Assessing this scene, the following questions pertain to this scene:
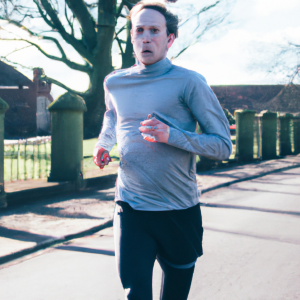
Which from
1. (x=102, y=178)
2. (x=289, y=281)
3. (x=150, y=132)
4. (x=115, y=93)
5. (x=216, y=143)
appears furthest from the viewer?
(x=102, y=178)

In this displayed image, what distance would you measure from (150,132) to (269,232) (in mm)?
3706

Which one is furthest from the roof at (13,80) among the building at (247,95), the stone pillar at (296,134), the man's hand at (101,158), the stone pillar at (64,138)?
the man's hand at (101,158)

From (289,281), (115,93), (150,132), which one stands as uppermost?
(115,93)

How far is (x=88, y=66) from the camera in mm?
15656

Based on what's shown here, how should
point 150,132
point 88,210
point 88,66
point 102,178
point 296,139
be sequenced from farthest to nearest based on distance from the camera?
point 296,139, point 88,66, point 102,178, point 88,210, point 150,132

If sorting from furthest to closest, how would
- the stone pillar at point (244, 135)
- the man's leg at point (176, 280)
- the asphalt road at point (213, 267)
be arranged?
1. the stone pillar at point (244, 135)
2. the asphalt road at point (213, 267)
3. the man's leg at point (176, 280)

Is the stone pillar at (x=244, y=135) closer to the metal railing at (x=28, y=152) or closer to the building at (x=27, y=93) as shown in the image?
the metal railing at (x=28, y=152)

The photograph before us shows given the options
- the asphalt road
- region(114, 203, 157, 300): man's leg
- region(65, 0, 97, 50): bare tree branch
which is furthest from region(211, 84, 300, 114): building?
region(114, 203, 157, 300): man's leg

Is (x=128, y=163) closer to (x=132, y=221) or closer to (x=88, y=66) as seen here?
(x=132, y=221)

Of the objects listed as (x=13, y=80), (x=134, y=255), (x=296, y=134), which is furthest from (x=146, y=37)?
(x=13, y=80)

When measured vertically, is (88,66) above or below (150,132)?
above

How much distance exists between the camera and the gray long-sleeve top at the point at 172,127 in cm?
185

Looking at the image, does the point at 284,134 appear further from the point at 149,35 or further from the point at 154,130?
the point at 154,130

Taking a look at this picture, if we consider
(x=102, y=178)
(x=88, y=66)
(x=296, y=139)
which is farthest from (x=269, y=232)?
(x=296, y=139)
